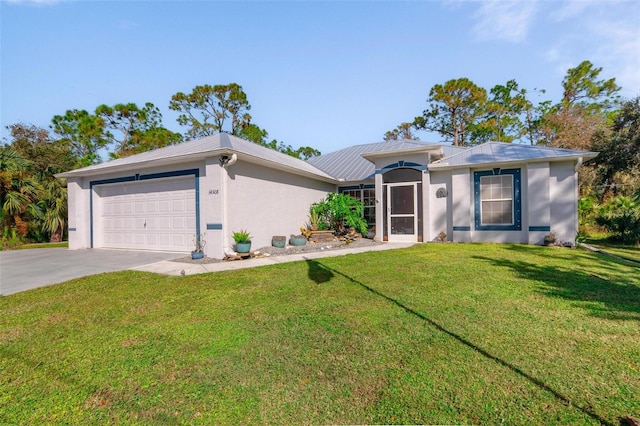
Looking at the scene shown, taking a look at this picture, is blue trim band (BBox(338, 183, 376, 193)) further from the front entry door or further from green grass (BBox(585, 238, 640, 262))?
green grass (BBox(585, 238, 640, 262))

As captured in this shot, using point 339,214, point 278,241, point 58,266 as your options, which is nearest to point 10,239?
point 58,266

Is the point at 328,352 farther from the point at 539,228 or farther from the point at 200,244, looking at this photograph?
the point at 539,228

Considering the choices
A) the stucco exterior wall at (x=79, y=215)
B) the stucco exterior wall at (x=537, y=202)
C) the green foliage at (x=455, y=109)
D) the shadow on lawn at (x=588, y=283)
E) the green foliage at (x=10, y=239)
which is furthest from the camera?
the green foliage at (x=455, y=109)

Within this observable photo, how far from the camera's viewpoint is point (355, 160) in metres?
17.3

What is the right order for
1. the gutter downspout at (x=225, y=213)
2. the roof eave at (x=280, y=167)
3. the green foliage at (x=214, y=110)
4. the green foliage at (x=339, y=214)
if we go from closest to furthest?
the gutter downspout at (x=225, y=213) < the roof eave at (x=280, y=167) < the green foliage at (x=339, y=214) < the green foliage at (x=214, y=110)

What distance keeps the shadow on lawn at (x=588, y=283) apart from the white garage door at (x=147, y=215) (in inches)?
353

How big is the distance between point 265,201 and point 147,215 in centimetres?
436

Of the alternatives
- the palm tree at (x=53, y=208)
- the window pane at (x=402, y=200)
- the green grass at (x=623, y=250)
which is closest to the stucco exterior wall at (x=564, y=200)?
the green grass at (x=623, y=250)

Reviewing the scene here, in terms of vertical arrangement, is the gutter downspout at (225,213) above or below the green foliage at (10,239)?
above

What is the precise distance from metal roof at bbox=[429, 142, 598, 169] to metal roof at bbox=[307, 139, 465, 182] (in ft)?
5.34

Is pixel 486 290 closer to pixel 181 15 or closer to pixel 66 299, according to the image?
pixel 66 299

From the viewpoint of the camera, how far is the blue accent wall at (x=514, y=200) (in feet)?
34.8

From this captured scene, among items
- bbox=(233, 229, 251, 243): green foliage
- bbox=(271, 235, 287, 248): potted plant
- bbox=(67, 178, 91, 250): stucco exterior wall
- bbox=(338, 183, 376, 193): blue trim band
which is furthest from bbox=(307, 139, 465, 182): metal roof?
bbox=(67, 178, 91, 250): stucco exterior wall

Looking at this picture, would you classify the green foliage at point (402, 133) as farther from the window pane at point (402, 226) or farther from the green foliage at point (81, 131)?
the green foliage at point (81, 131)
